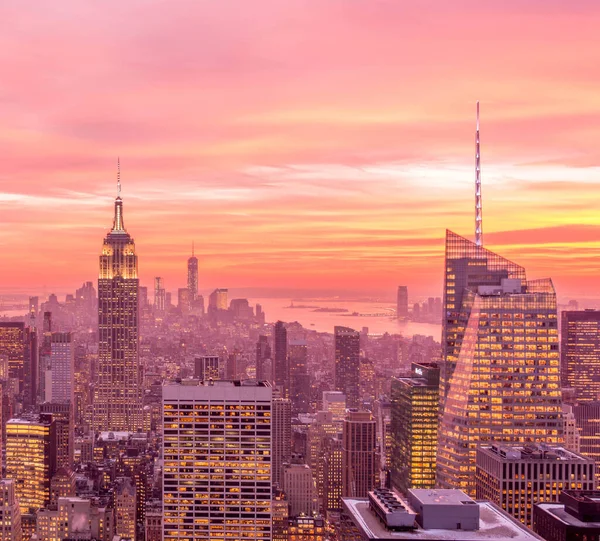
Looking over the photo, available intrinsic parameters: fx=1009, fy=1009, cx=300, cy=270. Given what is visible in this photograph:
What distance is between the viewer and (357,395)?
131 m

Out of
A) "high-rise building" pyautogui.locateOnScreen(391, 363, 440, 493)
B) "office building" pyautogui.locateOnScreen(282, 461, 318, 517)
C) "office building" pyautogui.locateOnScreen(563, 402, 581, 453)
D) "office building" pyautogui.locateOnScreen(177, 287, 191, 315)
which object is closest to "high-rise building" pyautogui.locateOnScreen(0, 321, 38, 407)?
"office building" pyautogui.locateOnScreen(177, 287, 191, 315)

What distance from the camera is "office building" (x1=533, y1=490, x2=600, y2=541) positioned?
38469 millimetres

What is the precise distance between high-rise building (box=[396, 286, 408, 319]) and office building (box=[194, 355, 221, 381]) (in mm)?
38842

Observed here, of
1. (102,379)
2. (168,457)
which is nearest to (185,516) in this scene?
(168,457)

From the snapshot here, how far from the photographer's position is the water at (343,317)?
295 feet

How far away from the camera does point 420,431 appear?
75.9m

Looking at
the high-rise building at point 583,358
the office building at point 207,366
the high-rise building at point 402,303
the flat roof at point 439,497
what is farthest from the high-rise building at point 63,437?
the flat roof at point 439,497

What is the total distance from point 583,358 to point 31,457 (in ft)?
Result: 207

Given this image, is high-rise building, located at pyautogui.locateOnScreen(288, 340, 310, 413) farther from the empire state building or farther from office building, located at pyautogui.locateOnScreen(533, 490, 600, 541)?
office building, located at pyautogui.locateOnScreen(533, 490, 600, 541)

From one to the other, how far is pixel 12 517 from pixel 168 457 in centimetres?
1980

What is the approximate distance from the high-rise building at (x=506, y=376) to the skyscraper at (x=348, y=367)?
55.5m

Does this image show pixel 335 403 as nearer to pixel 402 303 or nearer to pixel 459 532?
pixel 402 303

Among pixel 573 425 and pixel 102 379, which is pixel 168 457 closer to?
pixel 573 425

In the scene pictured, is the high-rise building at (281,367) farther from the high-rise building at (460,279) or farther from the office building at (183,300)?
the high-rise building at (460,279)
